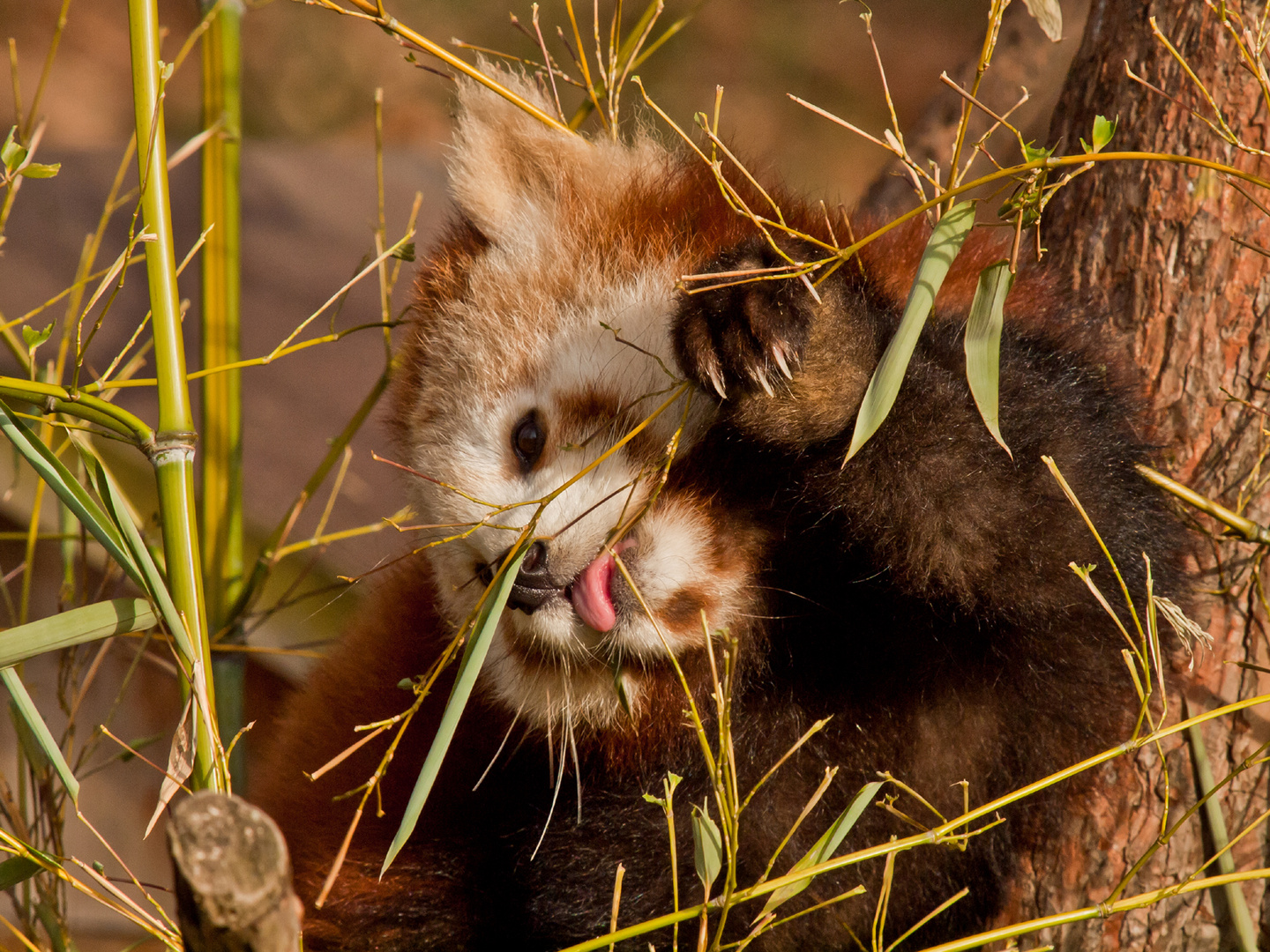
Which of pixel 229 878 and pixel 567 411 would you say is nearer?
pixel 229 878

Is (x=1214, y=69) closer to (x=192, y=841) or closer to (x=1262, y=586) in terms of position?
(x=1262, y=586)

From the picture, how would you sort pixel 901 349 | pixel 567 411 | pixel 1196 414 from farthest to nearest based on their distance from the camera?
pixel 1196 414, pixel 567 411, pixel 901 349

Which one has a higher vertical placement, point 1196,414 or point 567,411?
point 567,411

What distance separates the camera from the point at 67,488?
1170mm

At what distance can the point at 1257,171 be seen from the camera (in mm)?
1785

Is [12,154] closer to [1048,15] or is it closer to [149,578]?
[149,578]

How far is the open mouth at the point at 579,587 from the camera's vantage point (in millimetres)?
1544

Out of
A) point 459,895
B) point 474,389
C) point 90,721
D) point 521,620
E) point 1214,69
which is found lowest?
point 90,721

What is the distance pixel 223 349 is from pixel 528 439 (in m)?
0.73

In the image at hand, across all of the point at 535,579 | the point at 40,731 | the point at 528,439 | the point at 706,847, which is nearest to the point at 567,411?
the point at 528,439

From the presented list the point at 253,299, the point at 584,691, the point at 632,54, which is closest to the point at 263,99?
the point at 253,299

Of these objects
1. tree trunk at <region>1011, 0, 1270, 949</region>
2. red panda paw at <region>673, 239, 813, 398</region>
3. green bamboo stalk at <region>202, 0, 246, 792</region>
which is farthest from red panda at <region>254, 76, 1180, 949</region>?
green bamboo stalk at <region>202, 0, 246, 792</region>

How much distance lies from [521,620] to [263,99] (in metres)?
6.63

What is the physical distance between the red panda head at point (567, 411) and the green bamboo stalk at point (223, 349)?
35 centimetres
